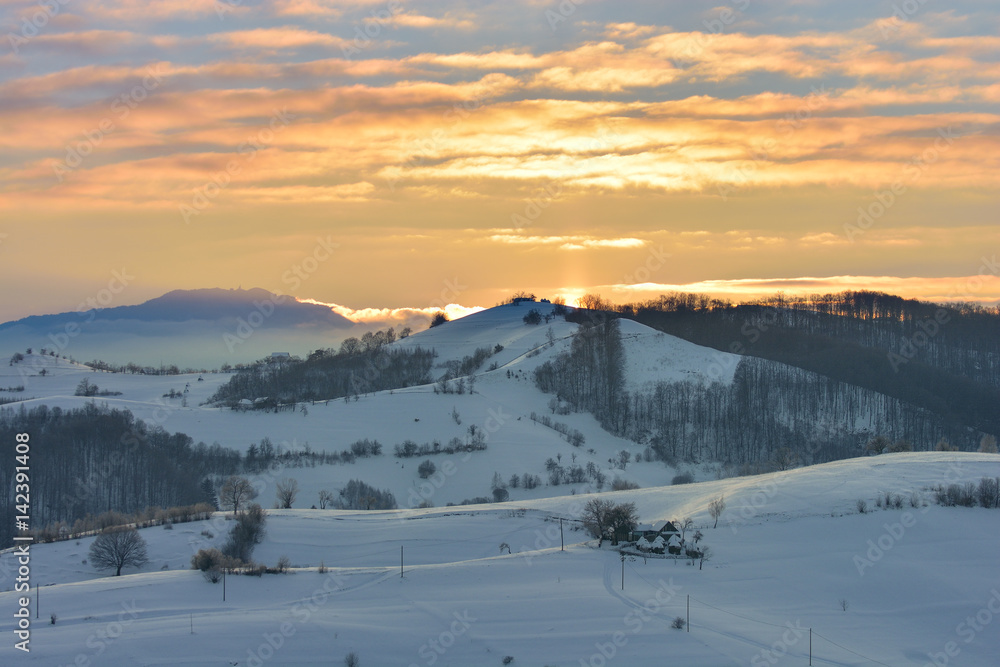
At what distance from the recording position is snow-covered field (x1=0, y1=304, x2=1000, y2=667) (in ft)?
106

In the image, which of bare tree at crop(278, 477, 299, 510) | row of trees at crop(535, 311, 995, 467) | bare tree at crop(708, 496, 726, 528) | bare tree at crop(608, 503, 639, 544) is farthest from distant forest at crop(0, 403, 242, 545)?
row of trees at crop(535, 311, 995, 467)

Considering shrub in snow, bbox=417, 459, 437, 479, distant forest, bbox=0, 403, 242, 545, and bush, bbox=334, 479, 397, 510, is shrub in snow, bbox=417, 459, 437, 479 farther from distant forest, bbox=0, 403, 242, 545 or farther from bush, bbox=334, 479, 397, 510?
distant forest, bbox=0, 403, 242, 545

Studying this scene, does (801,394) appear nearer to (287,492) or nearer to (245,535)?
(287,492)

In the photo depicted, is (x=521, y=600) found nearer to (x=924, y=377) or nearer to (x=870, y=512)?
(x=870, y=512)

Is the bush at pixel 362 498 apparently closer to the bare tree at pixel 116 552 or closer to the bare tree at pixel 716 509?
the bare tree at pixel 116 552

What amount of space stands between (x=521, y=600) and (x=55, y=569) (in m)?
30.9

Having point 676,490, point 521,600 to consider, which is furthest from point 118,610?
point 676,490

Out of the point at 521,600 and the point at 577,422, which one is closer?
the point at 521,600

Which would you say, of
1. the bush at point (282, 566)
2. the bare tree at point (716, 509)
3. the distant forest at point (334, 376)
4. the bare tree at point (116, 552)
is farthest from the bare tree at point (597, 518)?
the distant forest at point (334, 376)

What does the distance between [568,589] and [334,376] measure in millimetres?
123821

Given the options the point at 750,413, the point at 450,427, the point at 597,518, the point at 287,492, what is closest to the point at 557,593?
the point at 597,518

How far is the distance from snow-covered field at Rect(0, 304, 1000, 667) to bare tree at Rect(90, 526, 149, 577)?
91 centimetres

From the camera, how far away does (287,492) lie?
7388 cm

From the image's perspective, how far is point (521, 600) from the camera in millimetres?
37531
